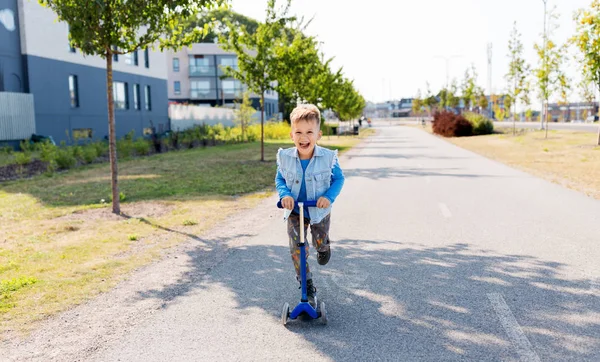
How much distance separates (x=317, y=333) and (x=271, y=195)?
324 inches

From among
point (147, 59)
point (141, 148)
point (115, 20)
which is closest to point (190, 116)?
point (147, 59)

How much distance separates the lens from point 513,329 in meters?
4.13

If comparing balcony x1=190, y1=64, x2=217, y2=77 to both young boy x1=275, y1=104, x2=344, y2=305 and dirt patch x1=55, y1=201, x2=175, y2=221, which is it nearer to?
dirt patch x1=55, y1=201, x2=175, y2=221

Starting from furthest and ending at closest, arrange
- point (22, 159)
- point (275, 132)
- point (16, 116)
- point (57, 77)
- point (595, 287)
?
point (275, 132) < point (57, 77) < point (16, 116) < point (22, 159) < point (595, 287)

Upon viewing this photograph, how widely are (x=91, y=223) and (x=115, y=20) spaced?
11.0 ft

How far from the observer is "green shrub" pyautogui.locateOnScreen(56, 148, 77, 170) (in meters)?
17.1

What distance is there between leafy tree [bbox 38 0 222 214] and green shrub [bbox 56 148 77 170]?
27.1ft

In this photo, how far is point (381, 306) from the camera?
471 centimetres

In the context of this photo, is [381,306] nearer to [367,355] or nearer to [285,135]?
[367,355]

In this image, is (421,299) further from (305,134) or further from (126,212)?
(126,212)

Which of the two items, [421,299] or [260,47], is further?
[260,47]

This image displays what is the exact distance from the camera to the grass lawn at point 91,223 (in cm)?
540

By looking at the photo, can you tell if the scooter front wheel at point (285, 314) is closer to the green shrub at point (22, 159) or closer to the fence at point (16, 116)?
the green shrub at point (22, 159)

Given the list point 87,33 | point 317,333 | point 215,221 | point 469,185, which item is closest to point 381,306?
point 317,333
